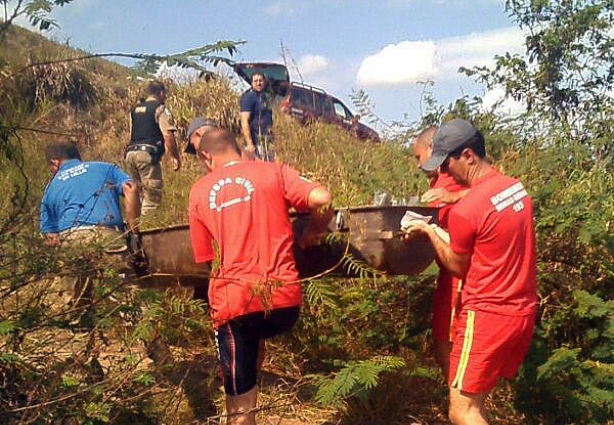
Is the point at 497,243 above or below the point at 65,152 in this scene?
below

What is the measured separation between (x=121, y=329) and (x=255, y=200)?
0.88 metres

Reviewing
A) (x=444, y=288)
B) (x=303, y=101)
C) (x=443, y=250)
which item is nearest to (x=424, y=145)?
(x=444, y=288)

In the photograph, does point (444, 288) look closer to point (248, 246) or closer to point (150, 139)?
point (248, 246)

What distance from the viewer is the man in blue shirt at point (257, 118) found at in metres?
9.03

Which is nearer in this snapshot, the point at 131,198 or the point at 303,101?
the point at 131,198

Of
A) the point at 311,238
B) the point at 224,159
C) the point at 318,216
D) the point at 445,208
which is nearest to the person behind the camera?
the point at 318,216

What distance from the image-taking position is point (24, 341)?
10.0ft

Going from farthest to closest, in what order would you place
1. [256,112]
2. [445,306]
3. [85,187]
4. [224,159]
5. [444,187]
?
[256,112] → [85,187] → [444,187] → [445,306] → [224,159]

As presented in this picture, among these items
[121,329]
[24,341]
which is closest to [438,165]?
[121,329]

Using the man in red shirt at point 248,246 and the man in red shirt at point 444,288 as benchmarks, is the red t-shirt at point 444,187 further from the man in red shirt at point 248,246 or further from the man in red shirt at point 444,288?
the man in red shirt at point 248,246

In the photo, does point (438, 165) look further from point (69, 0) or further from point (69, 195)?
point (69, 195)

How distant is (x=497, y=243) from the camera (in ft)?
11.7

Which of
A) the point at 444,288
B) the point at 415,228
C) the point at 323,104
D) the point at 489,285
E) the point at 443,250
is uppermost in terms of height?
the point at 323,104

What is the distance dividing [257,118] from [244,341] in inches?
229
